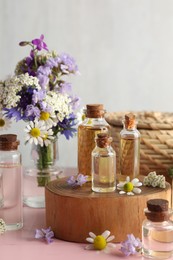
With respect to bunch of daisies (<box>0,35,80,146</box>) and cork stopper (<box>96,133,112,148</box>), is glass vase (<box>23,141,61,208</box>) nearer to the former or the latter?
bunch of daisies (<box>0,35,80,146</box>)

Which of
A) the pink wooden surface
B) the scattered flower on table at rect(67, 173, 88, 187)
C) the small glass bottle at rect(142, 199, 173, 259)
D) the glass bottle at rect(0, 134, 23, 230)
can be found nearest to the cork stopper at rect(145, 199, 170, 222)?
the small glass bottle at rect(142, 199, 173, 259)

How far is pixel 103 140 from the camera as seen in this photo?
1.36 metres

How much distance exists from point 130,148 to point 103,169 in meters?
0.12

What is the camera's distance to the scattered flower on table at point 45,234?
4.46 feet

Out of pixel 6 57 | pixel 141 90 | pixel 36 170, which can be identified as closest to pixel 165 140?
pixel 36 170

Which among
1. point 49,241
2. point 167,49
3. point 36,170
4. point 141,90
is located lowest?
point 49,241

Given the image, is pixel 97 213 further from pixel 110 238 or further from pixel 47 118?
pixel 47 118

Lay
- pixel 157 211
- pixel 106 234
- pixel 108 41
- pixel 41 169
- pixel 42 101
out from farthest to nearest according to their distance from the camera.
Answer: pixel 108 41 < pixel 41 169 < pixel 42 101 < pixel 106 234 < pixel 157 211

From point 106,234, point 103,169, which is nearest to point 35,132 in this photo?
point 103,169

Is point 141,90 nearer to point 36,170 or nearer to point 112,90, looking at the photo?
point 112,90

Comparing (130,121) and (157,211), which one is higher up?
(130,121)

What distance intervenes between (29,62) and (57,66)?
0.25 ft

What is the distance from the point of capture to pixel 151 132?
1771 millimetres

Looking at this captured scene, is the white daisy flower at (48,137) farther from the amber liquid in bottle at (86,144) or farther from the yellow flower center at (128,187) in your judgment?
the yellow flower center at (128,187)
